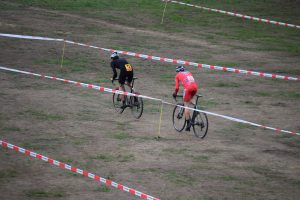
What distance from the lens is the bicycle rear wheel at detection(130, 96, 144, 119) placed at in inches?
757

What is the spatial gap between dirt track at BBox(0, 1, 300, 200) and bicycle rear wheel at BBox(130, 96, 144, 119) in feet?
0.76

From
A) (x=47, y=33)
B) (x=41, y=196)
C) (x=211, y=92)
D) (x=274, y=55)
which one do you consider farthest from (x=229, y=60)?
(x=41, y=196)

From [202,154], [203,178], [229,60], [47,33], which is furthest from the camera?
[47,33]

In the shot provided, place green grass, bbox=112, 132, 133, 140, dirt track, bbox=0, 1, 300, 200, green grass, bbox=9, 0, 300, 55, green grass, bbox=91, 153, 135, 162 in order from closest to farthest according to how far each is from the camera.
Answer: dirt track, bbox=0, 1, 300, 200 → green grass, bbox=91, 153, 135, 162 → green grass, bbox=112, 132, 133, 140 → green grass, bbox=9, 0, 300, 55

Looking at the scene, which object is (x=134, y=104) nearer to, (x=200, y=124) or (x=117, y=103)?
(x=117, y=103)

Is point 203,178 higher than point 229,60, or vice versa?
point 229,60

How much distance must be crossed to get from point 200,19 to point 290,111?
14399mm

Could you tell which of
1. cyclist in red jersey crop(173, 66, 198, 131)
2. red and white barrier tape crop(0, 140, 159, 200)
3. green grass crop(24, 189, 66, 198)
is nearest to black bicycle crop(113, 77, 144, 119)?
cyclist in red jersey crop(173, 66, 198, 131)

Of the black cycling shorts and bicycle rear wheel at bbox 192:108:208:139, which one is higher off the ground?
the black cycling shorts

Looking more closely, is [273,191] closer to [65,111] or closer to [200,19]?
[65,111]

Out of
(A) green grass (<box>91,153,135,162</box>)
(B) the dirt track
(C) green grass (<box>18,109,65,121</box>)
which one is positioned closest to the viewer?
(B) the dirt track

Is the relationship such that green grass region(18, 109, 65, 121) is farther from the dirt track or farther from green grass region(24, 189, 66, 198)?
green grass region(24, 189, 66, 198)

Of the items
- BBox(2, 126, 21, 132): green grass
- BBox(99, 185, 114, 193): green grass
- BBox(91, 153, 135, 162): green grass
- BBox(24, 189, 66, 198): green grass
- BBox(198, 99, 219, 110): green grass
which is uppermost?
BBox(198, 99, 219, 110): green grass

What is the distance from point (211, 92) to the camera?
22.9 metres
